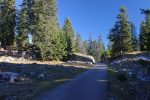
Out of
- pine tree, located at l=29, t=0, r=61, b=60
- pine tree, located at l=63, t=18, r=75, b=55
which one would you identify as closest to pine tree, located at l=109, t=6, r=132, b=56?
pine tree, located at l=63, t=18, r=75, b=55

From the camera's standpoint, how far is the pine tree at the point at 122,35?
91.8 m

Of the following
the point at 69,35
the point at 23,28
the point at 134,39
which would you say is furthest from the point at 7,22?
the point at 134,39

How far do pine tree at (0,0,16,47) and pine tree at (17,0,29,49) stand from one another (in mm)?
4842

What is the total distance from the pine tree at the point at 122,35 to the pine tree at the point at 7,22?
2977 cm

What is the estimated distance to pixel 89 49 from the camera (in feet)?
609

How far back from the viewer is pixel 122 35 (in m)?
92.4

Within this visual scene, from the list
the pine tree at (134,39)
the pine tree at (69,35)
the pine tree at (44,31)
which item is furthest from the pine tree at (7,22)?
the pine tree at (134,39)

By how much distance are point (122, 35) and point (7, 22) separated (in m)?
33.3

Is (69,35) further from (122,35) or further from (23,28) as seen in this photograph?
(23,28)

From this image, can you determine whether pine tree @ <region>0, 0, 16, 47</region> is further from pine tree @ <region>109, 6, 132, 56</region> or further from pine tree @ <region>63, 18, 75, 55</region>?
pine tree @ <region>109, 6, 132, 56</region>

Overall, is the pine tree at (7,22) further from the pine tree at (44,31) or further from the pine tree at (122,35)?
the pine tree at (122,35)

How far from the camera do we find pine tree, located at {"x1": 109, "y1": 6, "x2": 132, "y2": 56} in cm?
9175

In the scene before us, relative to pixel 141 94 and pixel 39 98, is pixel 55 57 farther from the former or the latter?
pixel 39 98

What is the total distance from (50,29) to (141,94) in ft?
172
